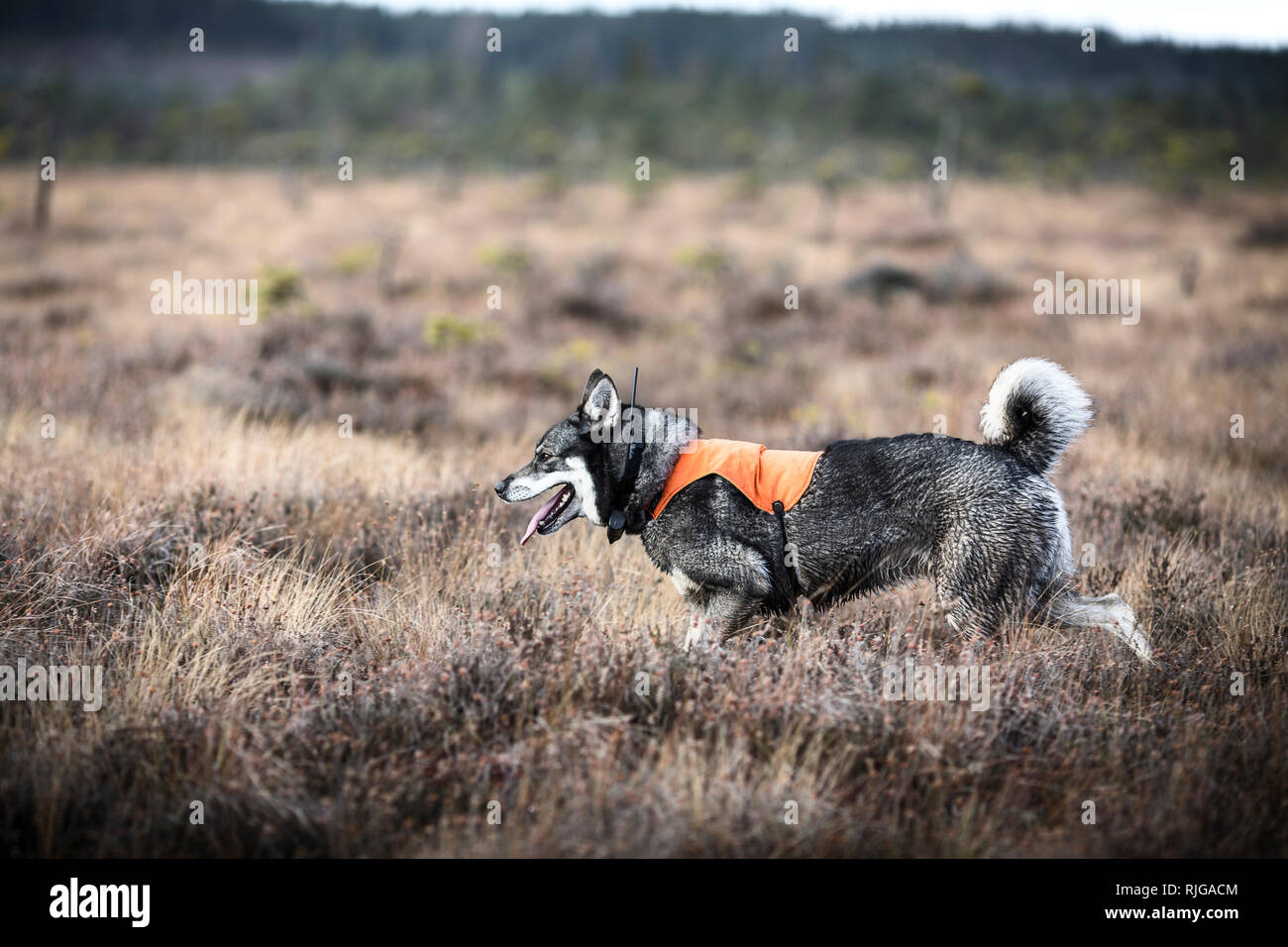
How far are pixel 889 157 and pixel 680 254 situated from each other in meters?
26.6

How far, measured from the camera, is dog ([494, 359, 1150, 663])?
3.91 metres

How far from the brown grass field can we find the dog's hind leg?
0.33 ft

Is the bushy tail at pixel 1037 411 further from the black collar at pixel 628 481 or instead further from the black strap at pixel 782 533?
the black collar at pixel 628 481

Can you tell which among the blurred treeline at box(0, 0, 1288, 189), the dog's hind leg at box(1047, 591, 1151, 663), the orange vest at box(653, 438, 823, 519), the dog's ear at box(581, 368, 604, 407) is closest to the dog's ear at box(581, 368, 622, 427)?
the dog's ear at box(581, 368, 604, 407)

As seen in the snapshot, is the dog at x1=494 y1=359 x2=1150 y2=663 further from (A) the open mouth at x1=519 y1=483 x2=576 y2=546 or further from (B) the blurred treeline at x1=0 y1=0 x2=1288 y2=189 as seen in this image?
(B) the blurred treeline at x1=0 y1=0 x2=1288 y2=189

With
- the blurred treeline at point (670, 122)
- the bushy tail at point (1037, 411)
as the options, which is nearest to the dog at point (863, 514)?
the bushy tail at point (1037, 411)

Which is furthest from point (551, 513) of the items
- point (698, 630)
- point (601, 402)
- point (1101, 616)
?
point (1101, 616)

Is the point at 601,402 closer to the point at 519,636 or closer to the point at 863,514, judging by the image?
the point at 519,636

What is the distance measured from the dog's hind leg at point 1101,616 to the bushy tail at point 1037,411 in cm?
73

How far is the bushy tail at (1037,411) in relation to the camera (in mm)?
4004

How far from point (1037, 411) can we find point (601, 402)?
7.41 ft

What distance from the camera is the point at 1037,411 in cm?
405
